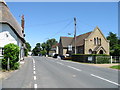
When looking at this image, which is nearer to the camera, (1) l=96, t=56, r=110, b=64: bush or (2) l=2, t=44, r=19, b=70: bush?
(2) l=2, t=44, r=19, b=70: bush

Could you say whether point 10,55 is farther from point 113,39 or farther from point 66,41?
point 113,39

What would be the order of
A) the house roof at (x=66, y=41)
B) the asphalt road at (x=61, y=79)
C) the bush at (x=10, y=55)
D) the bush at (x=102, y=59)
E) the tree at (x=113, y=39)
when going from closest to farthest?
1. the asphalt road at (x=61, y=79)
2. the bush at (x=10, y=55)
3. the bush at (x=102, y=59)
4. the house roof at (x=66, y=41)
5. the tree at (x=113, y=39)

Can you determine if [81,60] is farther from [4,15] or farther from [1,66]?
[1,66]

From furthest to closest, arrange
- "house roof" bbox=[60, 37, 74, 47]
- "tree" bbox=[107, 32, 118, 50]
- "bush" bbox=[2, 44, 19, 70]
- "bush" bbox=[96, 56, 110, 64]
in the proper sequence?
"tree" bbox=[107, 32, 118, 50], "house roof" bbox=[60, 37, 74, 47], "bush" bbox=[96, 56, 110, 64], "bush" bbox=[2, 44, 19, 70]

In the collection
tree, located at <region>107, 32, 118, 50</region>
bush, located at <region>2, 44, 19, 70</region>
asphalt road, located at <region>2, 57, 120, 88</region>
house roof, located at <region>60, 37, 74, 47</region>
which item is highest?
tree, located at <region>107, 32, 118, 50</region>

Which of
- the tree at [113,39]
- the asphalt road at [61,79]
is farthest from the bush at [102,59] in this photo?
the tree at [113,39]

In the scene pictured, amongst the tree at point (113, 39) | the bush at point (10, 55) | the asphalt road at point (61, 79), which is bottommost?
the asphalt road at point (61, 79)

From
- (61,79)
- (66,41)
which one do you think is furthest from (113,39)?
(61,79)

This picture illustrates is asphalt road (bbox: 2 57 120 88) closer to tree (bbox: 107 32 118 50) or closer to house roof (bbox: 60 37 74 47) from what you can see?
house roof (bbox: 60 37 74 47)

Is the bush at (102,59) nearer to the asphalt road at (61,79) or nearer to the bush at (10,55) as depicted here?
the asphalt road at (61,79)

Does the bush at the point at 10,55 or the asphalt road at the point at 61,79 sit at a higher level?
the bush at the point at 10,55

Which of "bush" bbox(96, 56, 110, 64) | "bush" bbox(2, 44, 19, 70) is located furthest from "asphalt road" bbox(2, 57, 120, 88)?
"bush" bbox(96, 56, 110, 64)

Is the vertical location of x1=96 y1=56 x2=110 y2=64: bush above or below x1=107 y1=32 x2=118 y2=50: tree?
below

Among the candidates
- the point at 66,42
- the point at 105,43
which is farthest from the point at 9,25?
the point at 66,42
